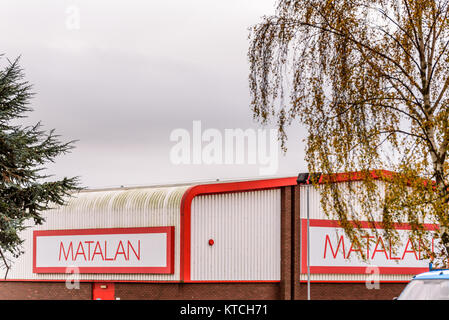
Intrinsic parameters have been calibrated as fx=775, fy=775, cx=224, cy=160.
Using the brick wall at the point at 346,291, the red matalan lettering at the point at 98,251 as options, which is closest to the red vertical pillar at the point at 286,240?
the brick wall at the point at 346,291

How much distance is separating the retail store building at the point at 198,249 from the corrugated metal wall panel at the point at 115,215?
2.0 inches

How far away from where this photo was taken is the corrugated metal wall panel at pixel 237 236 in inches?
1297

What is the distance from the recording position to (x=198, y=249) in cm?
3281

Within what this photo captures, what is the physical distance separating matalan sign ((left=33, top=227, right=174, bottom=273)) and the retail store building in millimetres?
46

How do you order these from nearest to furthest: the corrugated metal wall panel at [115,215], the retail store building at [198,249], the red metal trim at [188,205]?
1. the red metal trim at [188,205]
2. the retail store building at [198,249]
3. the corrugated metal wall panel at [115,215]

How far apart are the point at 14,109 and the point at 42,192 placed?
3.35 metres

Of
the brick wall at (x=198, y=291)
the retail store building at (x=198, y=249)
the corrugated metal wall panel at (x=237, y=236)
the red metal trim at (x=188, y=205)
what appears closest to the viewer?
the red metal trim at (x=188, y=205)

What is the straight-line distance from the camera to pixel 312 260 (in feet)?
117

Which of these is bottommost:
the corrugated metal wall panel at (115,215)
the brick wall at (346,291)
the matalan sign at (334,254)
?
the brick wall at (346,291)

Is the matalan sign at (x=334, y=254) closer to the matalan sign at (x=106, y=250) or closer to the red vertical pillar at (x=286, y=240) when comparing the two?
the red vertical pillar at (x=286, y=240)

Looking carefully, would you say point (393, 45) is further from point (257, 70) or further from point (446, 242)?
point (446, 242)

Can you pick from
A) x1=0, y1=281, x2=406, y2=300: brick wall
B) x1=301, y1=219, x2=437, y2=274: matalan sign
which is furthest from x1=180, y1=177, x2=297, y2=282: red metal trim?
x1=301, y1=219, x2=437, y2=274: matalan sign

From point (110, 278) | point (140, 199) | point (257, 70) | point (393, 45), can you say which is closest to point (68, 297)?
point (110, 278)

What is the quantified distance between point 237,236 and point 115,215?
18.9ft
